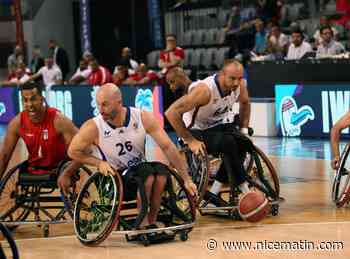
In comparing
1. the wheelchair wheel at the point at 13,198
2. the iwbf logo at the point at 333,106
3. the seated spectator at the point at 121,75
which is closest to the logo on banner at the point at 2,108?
the seated spectator at the point at 121,75

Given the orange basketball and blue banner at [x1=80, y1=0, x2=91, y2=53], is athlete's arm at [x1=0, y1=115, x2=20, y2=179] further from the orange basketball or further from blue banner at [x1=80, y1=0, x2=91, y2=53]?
blue banner at [x1=80, y1=0, x2=91, y2=53]

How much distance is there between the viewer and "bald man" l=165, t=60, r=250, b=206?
877 cm

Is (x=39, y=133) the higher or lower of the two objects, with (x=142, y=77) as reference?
higher

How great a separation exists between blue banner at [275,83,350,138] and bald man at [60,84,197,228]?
7.53 meters

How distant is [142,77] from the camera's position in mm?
18797

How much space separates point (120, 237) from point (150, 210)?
1.75 ft

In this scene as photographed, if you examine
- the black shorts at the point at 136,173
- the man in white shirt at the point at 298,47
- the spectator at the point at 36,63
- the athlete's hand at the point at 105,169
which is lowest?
the spectator at the point at 36,63

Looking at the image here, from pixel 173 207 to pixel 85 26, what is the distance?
57.5ft

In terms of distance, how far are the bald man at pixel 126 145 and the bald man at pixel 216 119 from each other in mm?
885

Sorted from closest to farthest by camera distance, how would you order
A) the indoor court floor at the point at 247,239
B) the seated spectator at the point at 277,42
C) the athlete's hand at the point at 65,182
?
the indoor court floor at the point at 247,239, the athlete's hand at the point at 65,182, the seated spectator at the point at 277,42

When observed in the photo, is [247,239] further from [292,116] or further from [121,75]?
[121,75]

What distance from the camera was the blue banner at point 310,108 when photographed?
596 inches

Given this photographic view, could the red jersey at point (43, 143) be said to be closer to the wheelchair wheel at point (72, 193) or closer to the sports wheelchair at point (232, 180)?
the wheelchair wheel at point (72, 193)

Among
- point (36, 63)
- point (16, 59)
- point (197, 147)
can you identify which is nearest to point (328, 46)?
point (197, 147)
